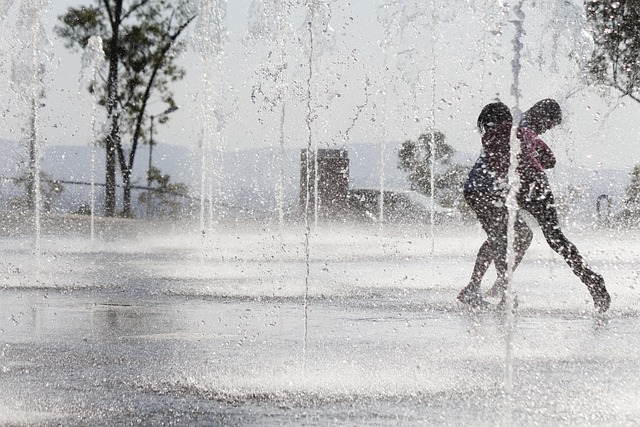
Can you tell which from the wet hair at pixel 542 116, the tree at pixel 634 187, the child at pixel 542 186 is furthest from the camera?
the tree at pixel 634 187

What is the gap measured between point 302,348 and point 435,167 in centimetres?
2955

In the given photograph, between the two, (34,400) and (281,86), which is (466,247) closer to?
(281,86)

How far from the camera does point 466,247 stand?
19297mm

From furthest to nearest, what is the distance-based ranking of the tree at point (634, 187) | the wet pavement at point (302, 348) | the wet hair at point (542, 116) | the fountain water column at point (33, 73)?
the tree at point (634, 187) → the fountain water column at point (33, 73) → the wet hair at point (542, 116) → the wet pavement at point (302, 348)

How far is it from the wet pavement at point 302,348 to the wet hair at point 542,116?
1353 millimetres

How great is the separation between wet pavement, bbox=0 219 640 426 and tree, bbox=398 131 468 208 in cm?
1997

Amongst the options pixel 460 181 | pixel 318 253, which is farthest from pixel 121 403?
pixel 460 181

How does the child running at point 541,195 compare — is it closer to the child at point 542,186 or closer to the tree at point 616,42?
the child at point 542,186

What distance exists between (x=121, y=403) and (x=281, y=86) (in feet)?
68.5

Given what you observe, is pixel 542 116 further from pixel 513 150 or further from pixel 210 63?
pixel 210 63

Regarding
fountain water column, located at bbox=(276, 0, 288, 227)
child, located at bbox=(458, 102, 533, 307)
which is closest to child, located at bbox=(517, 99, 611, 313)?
child, located at bbox=(458, 102, 533, 307)

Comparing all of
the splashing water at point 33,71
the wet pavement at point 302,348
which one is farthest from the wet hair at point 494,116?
the splashing water at point 33,71

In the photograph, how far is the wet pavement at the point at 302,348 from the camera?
4.52 metres

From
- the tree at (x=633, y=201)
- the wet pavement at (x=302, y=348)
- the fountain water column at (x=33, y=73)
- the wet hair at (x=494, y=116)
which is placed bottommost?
the wet pavement at (x=302, y=348)
